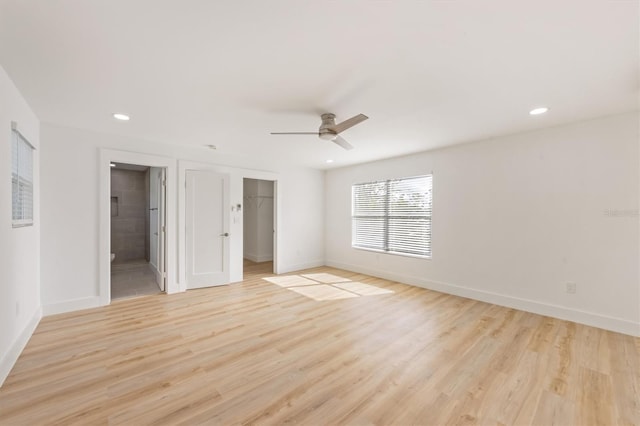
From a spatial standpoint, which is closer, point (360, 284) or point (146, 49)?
point (146, 49)

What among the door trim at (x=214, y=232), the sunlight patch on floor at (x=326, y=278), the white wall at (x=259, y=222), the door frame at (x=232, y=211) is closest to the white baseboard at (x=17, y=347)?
the door frame at (x=232, y=211)

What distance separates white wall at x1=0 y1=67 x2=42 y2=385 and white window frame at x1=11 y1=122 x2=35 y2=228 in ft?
0.25

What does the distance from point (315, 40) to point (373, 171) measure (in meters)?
3.95

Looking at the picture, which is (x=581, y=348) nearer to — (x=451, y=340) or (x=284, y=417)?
(x=451, y=340)

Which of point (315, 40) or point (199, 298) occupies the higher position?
point (315, 40)

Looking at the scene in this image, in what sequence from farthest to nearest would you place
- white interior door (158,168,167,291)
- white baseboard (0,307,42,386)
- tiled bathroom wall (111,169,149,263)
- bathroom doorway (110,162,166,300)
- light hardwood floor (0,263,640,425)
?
tiled bathroom wall (111,169,149,263) → bathroom doorway (110,162,166,300) → white interior door (158,168,167,291) → white baseboard (0,307,42,386) → light hardwood floor (0,263,640,425)

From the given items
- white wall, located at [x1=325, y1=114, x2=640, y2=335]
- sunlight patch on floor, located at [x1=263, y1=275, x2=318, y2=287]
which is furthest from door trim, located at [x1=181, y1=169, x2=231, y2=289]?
white wall, located at [x1=325, y1=114, x2=640, y2=335]

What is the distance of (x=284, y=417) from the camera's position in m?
1.72

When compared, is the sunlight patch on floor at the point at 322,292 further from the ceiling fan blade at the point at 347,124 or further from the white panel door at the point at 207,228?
the ceiling fan blade at the point at 347,124

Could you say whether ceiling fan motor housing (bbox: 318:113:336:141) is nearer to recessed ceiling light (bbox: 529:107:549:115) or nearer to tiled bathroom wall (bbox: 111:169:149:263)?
recessed ceiling light (bbox: 529:107:549:115)

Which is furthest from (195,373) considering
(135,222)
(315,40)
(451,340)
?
(135,222)

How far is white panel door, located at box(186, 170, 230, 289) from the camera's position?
4.47 m

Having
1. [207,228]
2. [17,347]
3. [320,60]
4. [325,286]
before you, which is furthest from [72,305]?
[320,60]

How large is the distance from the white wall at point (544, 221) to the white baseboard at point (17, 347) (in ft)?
16.1
